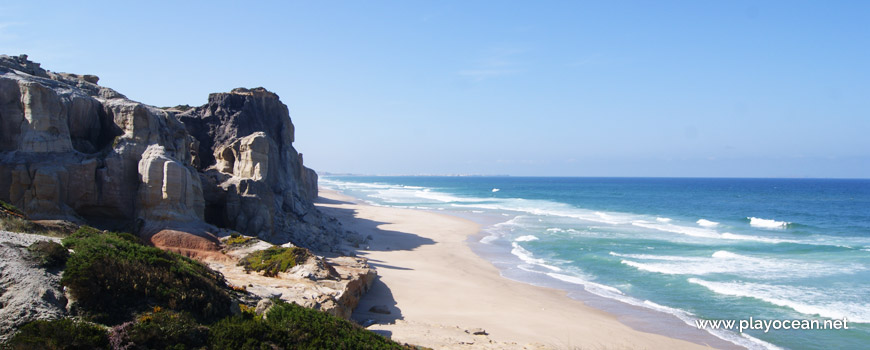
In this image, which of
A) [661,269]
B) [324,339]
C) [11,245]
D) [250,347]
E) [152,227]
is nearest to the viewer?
[250,347]

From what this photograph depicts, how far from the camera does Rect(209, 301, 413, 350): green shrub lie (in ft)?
27.6

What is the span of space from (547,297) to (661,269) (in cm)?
837

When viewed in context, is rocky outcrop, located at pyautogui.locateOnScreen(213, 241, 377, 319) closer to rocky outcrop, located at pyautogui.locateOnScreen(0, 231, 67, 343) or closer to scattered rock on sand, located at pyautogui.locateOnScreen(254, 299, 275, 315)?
scattered rock on sand, located at pyautogui.locateOnScreen(254, 299, 275, 315)

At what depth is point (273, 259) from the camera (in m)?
16.9

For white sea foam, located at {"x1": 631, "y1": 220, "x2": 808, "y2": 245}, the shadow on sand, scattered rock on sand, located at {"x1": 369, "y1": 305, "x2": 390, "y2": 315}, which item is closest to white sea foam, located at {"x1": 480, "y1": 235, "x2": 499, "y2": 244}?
the shadow on sand

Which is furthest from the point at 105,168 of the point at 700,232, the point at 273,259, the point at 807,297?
the point at 700,232

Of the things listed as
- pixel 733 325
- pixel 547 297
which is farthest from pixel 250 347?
pixel 733 325

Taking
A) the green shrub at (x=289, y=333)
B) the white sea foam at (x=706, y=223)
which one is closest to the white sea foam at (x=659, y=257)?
the white sea foam at (x=706, y=223)

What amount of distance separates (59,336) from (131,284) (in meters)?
1.78

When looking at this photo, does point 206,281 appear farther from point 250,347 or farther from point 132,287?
point 250,347

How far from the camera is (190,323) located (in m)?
8.52

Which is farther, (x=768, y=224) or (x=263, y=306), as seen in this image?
(x=768, y=224)

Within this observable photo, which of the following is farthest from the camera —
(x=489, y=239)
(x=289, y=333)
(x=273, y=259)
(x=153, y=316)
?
(x=489, y=239)

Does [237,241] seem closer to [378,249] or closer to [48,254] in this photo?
[48,254]
